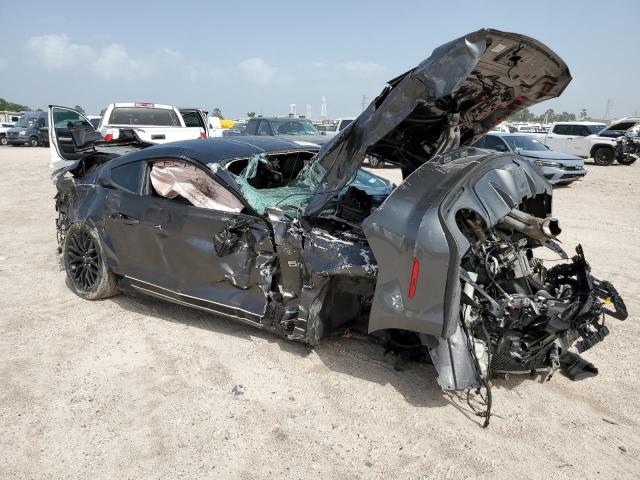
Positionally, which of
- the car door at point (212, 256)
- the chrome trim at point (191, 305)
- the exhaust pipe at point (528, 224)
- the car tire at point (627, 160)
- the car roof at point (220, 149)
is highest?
the car roof at point (220, 149)

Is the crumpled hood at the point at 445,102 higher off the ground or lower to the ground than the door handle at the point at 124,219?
higher

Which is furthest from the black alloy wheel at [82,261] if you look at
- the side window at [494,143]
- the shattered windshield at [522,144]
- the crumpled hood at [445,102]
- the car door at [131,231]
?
the shattered windshield at [522,144]

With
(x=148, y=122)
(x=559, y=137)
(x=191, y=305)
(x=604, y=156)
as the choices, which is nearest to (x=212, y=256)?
(x=191, y=305)

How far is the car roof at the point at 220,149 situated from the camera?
4.17m

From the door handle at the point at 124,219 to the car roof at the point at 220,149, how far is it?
22.4 inches

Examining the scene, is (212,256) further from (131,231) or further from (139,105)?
(139,105)

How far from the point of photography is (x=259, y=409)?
127 inches

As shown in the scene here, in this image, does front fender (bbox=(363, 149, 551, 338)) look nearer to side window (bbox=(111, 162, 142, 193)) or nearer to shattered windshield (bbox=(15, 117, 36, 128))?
side window (bbox=(111, 162, 142, 193))

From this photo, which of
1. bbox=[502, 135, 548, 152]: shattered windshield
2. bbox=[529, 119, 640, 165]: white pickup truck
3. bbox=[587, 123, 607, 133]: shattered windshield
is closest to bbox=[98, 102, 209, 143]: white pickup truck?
bbox=[502, 135, 548, 152]: shattered windshield

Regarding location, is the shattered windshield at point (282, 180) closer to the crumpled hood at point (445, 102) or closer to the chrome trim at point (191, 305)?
the crumpled hood at point (445, 102)

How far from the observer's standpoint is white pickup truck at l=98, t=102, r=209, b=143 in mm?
11188

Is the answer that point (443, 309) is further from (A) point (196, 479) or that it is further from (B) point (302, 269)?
(A) point (196, 479)

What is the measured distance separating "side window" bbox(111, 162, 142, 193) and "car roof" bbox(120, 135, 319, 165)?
0.31 ft

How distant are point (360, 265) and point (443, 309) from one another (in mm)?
653
